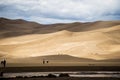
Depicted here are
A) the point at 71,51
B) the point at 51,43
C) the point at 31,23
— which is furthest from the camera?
the point at 31,23

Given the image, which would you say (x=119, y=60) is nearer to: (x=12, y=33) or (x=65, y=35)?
(x=65, y=35)

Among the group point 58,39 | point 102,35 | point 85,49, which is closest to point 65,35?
point 58,39

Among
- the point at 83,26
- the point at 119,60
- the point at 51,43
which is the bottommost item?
the point at 119,60

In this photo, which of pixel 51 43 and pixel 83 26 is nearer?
pixel 51 43

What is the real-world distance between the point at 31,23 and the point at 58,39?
51137 millimetres

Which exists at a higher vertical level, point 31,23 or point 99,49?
point 31,23

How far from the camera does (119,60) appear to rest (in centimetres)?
4841

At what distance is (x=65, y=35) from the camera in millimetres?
76125

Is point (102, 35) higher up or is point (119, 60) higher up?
→ point (102, 35)

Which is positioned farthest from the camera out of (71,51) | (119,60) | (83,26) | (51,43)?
(83,26)

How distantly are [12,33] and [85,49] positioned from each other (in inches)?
1409

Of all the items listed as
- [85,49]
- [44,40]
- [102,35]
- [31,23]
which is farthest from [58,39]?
[31,23]

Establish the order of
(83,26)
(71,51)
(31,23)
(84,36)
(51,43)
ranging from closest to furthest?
1. (71,51)
2. (51,43)
3. (84,36)
4. (83,26)
5. (31,23)

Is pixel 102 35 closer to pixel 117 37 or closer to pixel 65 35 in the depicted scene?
pixel 117 37
